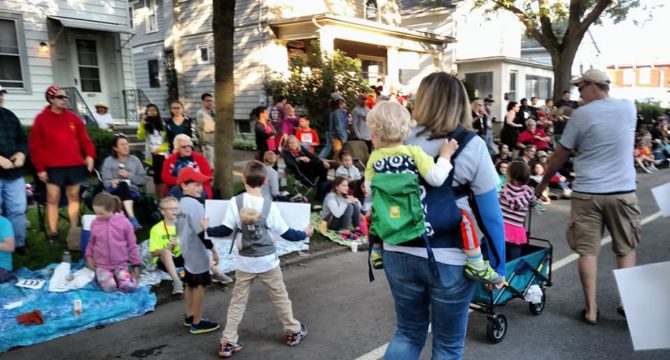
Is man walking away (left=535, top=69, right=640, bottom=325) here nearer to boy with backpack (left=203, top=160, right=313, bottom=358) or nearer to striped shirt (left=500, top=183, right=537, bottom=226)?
striped shirt (left=500, top=183, right=537, bottom=226)

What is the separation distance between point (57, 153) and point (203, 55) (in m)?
15.3

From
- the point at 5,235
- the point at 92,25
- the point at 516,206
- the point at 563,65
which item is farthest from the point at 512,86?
the point at 5,235

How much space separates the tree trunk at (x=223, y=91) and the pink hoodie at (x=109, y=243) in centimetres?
214

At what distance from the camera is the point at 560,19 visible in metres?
22.9

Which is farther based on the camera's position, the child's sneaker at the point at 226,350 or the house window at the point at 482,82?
the house window at the point at 482,82

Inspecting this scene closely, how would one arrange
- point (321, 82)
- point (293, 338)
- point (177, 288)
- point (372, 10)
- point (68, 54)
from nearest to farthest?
1. point (293, 338)
2. point (177, 288)
3. point (68, 54)
4. point (321, 82)
5. point (372, 10)

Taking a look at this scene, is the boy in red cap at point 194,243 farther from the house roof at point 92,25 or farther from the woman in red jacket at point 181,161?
the house roof at point 92,25

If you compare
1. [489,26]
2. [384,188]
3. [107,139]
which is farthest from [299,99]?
[489,26]

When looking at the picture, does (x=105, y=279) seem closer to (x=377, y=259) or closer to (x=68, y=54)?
(x=377, y=259)

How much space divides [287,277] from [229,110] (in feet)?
8.95

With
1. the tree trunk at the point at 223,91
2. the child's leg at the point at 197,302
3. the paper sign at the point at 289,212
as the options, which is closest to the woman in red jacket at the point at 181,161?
the tree trunk at the point at 223,91

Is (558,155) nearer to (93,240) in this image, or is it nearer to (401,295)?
(401,295)

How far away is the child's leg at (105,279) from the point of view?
5285 millimetres

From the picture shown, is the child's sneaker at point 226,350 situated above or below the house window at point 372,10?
below
